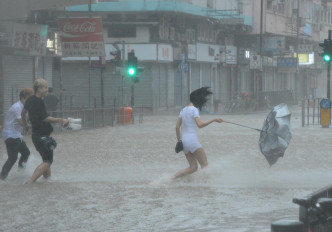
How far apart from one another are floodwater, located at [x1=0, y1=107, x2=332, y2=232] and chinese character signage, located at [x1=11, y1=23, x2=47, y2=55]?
846 cm

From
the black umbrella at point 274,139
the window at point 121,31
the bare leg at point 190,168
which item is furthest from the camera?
the window at point 121,31

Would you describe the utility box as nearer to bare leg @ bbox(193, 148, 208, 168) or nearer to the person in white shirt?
the person in white shirt

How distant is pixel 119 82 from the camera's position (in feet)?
161

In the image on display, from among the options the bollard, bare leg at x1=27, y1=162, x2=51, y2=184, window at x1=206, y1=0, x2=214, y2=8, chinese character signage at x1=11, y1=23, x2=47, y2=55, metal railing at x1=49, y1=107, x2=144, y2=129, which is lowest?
metal railing at x1=49, y1=107, x2=144, y2=129

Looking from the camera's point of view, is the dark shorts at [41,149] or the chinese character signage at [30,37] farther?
the chinese character signage at [30,37]

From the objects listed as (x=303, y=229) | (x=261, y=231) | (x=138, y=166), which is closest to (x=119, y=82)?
(x=138, y=166)

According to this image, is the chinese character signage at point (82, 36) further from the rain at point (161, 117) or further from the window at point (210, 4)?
the window at point (210, 4)

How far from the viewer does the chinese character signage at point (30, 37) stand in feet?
96.5

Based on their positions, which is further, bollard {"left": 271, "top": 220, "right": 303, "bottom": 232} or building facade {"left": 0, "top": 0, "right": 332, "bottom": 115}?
building facade {"left": 0, "top": 0, "right": 332, "bottom": 115}

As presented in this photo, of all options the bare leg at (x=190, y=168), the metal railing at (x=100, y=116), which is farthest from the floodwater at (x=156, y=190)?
the metal railing at (x=100, y=116)

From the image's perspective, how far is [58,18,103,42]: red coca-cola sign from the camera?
99.5 feet

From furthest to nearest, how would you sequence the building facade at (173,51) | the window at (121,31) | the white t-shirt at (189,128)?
1. the window at (121,31)
2. the building facade at (173,51)
3. the white t-shirt at (189,128)

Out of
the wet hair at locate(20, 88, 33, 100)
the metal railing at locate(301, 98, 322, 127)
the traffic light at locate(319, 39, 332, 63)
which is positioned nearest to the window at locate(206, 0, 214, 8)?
the metal railing at locate(301, 98, 322, 127)

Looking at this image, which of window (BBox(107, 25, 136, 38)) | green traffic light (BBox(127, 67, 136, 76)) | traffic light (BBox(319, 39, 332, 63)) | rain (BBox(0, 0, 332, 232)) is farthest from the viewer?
window (BBox(107, 25, 136, 38))
